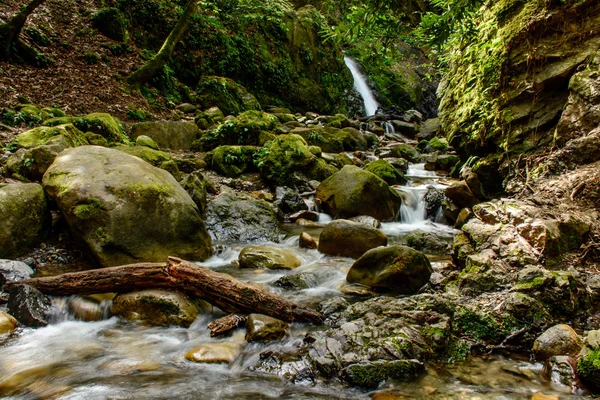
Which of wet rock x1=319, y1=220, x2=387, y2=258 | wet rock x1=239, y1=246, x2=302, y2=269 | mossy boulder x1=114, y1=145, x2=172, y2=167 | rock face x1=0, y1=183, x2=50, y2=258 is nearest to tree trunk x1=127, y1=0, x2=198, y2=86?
mossy boulder x1=114, y1=145, x2=172, y2=167

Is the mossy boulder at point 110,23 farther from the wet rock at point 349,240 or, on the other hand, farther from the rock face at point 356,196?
the wet rock at point 349,240

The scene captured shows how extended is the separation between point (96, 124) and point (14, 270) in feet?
15.4

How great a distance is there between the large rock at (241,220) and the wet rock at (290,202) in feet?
2.39

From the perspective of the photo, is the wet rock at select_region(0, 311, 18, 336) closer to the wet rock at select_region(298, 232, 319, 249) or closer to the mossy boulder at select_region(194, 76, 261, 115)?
the wet rock at select_region(298, 232, 319, 249)

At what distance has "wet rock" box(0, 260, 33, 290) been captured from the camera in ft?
12.6

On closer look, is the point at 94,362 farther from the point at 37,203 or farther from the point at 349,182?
the point at 349,182

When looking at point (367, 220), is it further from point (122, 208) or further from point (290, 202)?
→ point (122, 208)

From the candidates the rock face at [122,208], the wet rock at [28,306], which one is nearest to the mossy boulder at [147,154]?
the rock face at [122,208]

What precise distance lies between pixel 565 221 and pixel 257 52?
54.7 feet

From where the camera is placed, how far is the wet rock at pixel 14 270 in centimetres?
384

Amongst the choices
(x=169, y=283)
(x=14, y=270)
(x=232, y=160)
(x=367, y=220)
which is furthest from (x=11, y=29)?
(x=367, y=220)

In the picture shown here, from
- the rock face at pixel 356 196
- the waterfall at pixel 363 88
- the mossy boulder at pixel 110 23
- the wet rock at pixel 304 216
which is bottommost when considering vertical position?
the wet rock at pixel 304 216

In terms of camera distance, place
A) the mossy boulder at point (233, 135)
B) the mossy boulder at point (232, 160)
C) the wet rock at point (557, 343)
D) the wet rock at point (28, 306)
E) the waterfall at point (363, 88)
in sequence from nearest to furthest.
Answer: the wet rock at point (557, 343)
the wet rock at point (28, 306)
the mossy boulder at point (232, 160)
the mossy boulder at point (233, 135)
the waterfall at point (363, 88)

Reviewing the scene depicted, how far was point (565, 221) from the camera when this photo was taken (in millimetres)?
3617
